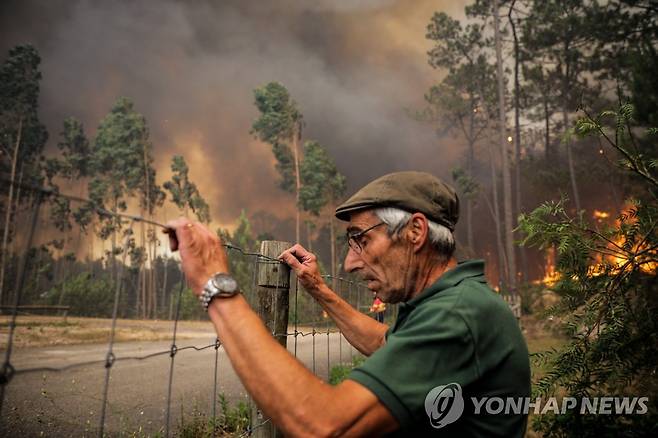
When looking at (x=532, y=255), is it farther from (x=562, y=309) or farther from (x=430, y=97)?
(x=562, y=309)

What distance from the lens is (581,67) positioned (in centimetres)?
2816

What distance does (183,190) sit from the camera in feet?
141

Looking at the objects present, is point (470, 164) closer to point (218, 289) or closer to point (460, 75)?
point (460, 75)

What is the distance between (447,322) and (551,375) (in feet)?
5.64

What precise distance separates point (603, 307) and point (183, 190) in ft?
144

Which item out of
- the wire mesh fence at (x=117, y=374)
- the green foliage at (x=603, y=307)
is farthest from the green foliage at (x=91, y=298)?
the green foliage at (x=603, y=307)

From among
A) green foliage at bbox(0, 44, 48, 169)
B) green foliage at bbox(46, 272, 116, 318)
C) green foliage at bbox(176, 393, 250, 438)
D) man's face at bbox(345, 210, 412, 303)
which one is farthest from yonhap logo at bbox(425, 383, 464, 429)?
green foliage at bbox(0, 44, 48, 169)

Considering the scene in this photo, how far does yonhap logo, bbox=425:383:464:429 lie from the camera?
1.12 meters

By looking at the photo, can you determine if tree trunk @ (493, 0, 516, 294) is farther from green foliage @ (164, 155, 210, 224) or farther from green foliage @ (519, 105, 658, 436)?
green foliage @ (164, 155, 210, 224)

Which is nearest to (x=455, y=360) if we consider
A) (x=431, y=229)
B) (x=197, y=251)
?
(x=431, y=229)

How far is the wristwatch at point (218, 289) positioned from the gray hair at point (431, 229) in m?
0.66

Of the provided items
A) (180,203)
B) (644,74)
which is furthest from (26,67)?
(644,74)

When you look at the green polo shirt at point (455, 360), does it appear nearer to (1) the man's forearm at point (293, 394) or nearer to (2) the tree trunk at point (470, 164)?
(1) the man's forearm at point (293, 394)

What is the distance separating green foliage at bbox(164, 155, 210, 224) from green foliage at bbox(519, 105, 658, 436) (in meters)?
42.8
